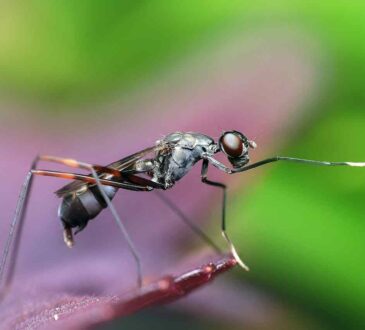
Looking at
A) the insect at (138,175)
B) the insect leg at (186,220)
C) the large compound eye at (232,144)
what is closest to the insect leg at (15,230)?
the insect at (138,175)

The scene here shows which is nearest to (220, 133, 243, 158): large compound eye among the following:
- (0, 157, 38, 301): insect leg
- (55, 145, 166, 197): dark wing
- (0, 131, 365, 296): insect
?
(0, 131, 365, 296): insect

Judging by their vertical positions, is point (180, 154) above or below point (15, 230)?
above

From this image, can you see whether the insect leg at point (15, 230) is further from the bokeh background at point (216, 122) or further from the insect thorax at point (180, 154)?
the insect thorax at point (180, 154)

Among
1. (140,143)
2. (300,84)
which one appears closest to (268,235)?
(300,84)

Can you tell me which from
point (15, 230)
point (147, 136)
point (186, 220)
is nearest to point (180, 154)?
point (147, 136)

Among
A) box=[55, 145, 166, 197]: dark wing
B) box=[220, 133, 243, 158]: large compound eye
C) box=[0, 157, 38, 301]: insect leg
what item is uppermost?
box=[220, 133, 243, 158]: large compound eye

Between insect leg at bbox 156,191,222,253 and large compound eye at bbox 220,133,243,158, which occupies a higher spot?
large compound eye at bbox 220,133,243,158

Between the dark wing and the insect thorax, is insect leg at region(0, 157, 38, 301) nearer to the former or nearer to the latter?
the dark wing

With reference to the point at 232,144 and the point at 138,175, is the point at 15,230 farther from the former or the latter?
the point at 232,144
